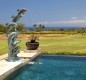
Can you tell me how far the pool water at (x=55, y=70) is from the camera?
46.9ft

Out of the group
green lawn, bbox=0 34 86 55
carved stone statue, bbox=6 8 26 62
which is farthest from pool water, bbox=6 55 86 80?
green lawn, bbox=0 34 86 55

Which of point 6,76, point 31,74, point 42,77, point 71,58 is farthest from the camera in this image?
point 71,58

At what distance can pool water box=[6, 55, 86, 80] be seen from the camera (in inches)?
563

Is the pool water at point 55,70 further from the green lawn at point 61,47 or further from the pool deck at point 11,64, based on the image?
the green lawn at point 61,47

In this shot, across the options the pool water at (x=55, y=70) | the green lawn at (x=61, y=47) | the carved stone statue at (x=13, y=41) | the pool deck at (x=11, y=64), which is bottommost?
the pool water at (x=55, y=70)

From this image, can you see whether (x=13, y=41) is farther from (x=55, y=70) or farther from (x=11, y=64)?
(x=55, y=70)

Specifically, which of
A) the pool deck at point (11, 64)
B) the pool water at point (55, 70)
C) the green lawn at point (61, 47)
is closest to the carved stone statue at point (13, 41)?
the pool deck at point (11, 64)

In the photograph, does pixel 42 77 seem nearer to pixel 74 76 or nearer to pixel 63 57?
pixel 74 76

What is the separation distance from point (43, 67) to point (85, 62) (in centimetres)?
366

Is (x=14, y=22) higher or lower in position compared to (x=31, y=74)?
higher

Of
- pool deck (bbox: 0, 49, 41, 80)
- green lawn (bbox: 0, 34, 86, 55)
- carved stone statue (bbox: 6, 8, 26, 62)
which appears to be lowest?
green lawn (bbox: 0, 34, 86, 55)

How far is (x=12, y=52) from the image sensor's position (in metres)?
17.4

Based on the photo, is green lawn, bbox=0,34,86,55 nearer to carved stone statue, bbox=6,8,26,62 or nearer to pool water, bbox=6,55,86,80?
pool water, bbox=6,55,86,80

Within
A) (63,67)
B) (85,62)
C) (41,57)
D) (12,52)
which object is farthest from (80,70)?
(41,57)
